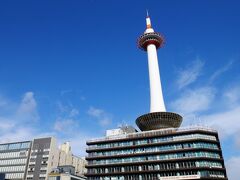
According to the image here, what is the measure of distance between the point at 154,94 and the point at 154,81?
752cm

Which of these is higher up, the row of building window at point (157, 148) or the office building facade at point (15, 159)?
the office building facade at point (15, 159)

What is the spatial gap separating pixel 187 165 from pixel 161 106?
32.6 m

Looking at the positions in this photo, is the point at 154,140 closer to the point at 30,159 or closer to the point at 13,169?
the point at 30,159

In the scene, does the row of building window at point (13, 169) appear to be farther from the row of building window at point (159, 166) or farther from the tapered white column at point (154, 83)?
the tapered white column at point (154, 83)

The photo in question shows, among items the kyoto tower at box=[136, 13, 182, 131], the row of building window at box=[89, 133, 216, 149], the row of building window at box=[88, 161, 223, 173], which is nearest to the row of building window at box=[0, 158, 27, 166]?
the row of building window at box=[89, 133, 216, 149]

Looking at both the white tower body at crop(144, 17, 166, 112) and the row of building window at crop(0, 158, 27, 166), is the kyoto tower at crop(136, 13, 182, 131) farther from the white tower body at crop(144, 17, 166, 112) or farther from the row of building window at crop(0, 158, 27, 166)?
the row of building window at crop(0, 158, 27, 166)

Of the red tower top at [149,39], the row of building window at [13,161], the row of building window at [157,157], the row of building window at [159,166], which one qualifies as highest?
the red tower top at [149,39]

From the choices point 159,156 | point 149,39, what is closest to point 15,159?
point 159,156

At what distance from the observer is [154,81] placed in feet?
422

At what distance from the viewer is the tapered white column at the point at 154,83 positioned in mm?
119681

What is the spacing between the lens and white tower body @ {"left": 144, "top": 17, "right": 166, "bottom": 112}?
4719 inches

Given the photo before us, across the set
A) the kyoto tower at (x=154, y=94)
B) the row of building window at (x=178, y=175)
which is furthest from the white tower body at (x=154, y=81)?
the row of building window at (x=178, y=175)

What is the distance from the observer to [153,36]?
140 m

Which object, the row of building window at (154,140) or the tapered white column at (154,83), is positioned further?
the tapered white column at (154,83)
